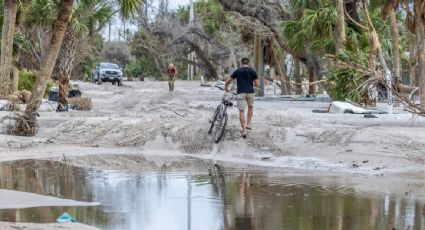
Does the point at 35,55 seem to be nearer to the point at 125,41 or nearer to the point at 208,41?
the point at 208,41

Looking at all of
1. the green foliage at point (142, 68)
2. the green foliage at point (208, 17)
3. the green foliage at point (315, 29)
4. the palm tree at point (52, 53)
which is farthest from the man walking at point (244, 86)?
the green foliage at point (142, 68)

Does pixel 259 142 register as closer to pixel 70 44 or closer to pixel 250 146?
pixel 250 146

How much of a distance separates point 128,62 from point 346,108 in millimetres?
73696

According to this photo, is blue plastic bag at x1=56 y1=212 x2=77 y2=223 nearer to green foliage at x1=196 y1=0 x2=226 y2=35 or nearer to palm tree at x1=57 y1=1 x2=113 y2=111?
palm tree at x1=57 y1=1 x2=113 y2=111

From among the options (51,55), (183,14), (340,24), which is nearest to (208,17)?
(183,14)

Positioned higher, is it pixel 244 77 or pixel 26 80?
pixel 244 77

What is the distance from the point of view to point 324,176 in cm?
1326

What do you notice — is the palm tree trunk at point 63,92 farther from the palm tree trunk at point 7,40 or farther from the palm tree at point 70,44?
the palm tree trunk at point 7,40

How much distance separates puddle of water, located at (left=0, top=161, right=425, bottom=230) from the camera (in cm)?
873

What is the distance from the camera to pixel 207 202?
1016 cm

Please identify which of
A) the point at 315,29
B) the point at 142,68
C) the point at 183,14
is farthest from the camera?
the point at 142,68

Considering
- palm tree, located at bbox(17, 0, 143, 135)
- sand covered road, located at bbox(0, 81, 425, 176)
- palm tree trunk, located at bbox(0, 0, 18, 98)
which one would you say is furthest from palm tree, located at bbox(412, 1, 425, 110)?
palm tree trunk, located at bbox(0, 0, 18, 98)

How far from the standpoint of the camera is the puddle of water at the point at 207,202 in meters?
8.73

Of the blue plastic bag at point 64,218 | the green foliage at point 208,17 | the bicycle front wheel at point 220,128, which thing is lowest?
the blue plastic bag at point 64,218
